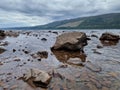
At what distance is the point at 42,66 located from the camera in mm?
15797

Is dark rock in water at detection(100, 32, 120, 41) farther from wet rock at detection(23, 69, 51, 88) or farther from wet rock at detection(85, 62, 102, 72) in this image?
wet rock at detection(23, 69, 51, 88)

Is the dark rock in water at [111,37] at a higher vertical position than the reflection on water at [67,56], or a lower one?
lower

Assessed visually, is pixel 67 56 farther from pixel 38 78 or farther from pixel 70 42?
pixel 38 78

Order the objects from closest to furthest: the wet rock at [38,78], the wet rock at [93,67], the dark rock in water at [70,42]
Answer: the wet rock at [38,78], the wet rock at [93,67], the dark rock in water at [70,42]

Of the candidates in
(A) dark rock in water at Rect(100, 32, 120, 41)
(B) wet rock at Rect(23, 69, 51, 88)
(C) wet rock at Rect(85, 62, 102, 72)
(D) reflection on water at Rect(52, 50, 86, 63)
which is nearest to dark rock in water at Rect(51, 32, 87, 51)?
(D) reflection on water at Rect(52, 50, 86, 63)

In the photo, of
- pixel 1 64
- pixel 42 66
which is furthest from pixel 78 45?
pixel 1 64

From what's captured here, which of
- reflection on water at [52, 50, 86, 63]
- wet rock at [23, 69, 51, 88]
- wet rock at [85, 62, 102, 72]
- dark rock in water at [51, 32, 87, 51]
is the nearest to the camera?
wet rock at [23, 69, 51, 88]

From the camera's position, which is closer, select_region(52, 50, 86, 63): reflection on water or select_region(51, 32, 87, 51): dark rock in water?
select_region(52, 50, 86, 63): reflection on water

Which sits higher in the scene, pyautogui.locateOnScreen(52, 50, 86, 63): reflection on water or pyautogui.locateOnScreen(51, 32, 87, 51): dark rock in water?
pyautogui.locateOnScreen(51, 32, 87, 51): dark rock in water

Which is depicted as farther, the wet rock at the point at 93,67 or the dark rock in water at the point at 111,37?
the dark rock in water at the point at 111,37

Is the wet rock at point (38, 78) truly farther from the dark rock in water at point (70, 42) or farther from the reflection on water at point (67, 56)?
the dark rock in water at point (70, 42)

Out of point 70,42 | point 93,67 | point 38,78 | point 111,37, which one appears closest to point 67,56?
point 70,42

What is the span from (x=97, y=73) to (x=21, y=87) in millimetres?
5888

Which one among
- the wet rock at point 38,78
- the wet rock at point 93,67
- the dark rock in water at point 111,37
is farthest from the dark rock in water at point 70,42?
the dark rock in water at point 111,37
